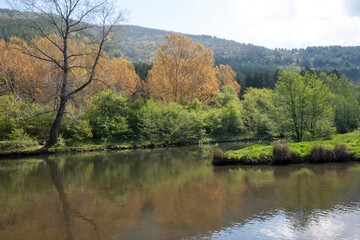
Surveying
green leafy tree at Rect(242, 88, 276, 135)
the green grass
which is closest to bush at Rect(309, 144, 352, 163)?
green leafy tree at Rect(242, 88, 276, 135)

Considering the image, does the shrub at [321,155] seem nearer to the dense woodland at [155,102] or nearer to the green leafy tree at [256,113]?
the dense woodland at [155,102]

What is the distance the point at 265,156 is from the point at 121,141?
21578 mm

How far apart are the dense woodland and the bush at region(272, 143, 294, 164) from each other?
751 centimetres

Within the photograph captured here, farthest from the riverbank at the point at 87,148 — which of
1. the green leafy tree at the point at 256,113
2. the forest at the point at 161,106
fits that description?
the green leafy tree at the point at 256,113

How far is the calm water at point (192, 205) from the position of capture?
6773 millimetres

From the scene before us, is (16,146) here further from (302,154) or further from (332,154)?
(332,154)

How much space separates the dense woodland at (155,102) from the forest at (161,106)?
8cm

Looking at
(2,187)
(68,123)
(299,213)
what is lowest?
(2,187)

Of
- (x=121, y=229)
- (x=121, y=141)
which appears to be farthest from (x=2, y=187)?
(x=121, y=141)

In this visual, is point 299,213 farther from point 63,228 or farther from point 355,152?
point 355,152

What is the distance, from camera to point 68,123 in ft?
104

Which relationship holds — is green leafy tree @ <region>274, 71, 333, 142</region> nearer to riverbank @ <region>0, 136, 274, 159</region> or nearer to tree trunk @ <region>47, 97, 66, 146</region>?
riverbank @ <region>0, 136, 274, 159</region>

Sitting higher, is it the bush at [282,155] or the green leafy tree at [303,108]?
the green leafy tree at [303,108]

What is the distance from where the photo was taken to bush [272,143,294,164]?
1490 cm
